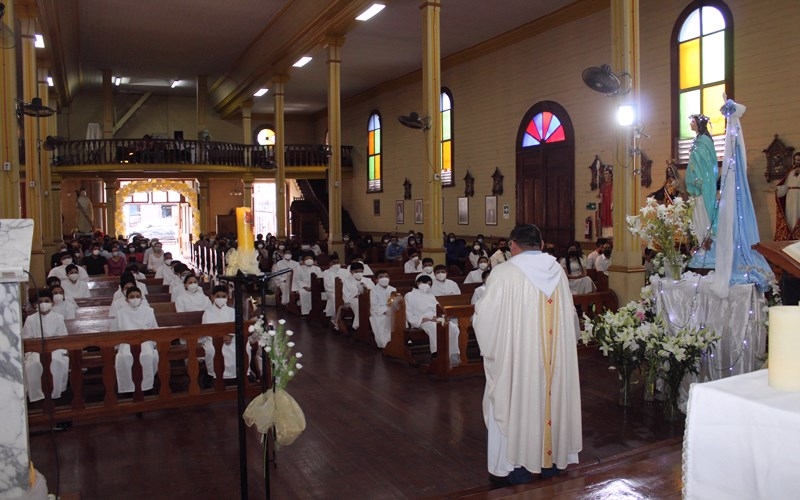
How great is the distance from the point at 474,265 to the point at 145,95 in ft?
71.4

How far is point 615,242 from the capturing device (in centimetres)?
934

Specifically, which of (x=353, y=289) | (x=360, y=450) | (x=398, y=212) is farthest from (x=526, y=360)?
(x=398, y=212)

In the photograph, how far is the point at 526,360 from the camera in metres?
4.68

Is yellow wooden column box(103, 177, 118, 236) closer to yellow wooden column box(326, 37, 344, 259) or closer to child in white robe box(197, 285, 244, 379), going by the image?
yellow wooden column box(326, 37, 344, 259)

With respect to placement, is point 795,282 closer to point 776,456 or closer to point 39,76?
point 776,456

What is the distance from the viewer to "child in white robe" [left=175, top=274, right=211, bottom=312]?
9.94 metres

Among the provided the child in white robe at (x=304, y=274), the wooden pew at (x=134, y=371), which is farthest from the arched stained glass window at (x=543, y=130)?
the wooden pew at (x=134, y=371)

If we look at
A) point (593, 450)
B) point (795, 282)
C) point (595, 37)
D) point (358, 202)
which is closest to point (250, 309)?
point (593, 450)

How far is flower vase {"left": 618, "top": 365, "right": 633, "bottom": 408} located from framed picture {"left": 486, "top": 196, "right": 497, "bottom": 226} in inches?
488

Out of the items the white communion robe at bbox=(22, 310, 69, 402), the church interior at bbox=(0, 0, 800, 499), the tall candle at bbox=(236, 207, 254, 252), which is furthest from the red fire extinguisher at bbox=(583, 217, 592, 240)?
the tall candle at bbox=(236, 207, 254, 252)

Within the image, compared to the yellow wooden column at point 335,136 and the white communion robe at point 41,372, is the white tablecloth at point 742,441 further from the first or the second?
the yellow wooden column at point 335,136

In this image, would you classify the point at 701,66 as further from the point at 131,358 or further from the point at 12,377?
the point at 12,377

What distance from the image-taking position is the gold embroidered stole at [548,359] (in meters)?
4.71

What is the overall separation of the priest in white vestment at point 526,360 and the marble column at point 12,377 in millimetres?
2777
